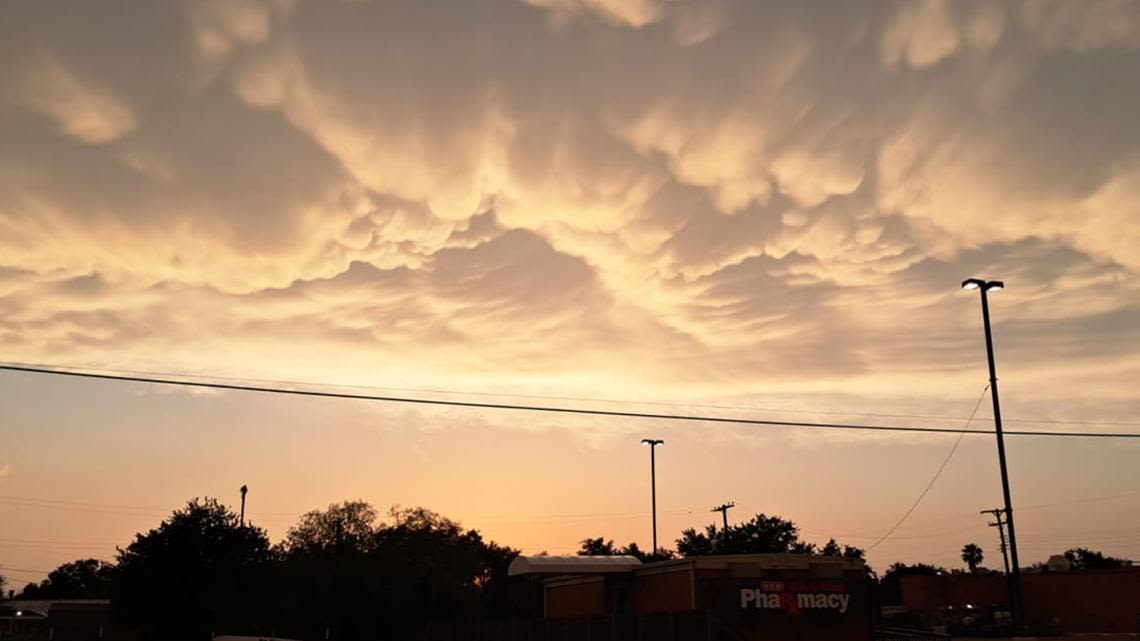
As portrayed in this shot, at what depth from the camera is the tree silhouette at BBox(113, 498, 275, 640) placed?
62625 millimetres

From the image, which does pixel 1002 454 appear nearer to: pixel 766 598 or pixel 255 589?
pixel 766 598

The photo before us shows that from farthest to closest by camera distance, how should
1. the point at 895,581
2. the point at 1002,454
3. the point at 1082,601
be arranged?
the point at 895,581
the point at 1082,601
the point at 1002,454

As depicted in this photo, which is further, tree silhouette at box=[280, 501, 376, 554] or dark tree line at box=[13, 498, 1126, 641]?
tree silhouette at box=[280, 501, 376, 554]

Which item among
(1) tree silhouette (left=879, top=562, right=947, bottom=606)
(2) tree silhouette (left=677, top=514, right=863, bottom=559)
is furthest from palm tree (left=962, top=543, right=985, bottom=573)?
(2) tree silhouette (left=677, top=514, right=863, bottom=559)

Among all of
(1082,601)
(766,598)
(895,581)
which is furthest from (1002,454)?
(895,581)

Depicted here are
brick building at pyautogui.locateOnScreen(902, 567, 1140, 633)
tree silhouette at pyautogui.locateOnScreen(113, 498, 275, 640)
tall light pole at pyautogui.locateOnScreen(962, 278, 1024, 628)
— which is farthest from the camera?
brick building at pyautogui.locateOnScreen(902, 567, 1140, 633)

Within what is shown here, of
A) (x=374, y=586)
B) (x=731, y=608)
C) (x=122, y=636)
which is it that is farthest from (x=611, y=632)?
(x=122, y=636)

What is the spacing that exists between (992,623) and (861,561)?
156 ft

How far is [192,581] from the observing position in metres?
64.0

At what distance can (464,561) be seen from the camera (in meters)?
82.4

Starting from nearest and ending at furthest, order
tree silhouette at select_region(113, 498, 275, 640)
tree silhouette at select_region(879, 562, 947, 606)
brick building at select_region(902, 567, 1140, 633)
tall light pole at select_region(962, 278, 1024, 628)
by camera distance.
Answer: tall light pole at select_region(962, 278, 1024, 628)
tree silhouette at select_region(113, 498, 275, 640)
brick building at select_region(902, 567, 1140, 633)
tree silhouette at select_region(879, 562, 947, 606)

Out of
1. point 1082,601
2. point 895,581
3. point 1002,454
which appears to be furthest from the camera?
point 895,581

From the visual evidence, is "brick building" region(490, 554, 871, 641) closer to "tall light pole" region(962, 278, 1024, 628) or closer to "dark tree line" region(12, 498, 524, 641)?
"tall light pole" region(962, 278, 1024, 628)

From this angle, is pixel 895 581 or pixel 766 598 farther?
pixel 895 581
